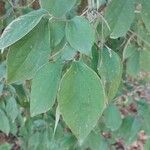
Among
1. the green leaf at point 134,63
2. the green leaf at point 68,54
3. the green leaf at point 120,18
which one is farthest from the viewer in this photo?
the green leaf at point 134,63

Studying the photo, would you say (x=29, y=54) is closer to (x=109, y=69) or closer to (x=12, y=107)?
(x=109, y=69)

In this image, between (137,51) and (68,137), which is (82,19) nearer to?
(137,51)

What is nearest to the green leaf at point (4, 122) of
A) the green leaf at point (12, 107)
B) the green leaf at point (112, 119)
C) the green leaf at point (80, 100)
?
the green leaf at point (12, 107)

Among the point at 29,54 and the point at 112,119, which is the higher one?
the point at 29,54

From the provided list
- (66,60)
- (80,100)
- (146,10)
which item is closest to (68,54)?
(66,60)

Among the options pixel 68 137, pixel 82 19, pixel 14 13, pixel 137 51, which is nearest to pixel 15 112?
pixel 68 137

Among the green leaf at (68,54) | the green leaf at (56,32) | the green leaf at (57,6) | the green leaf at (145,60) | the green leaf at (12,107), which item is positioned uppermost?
the green leaf at (57,6)

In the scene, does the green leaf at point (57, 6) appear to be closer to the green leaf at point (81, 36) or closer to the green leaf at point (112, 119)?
the green leaf at point (81, 36)
